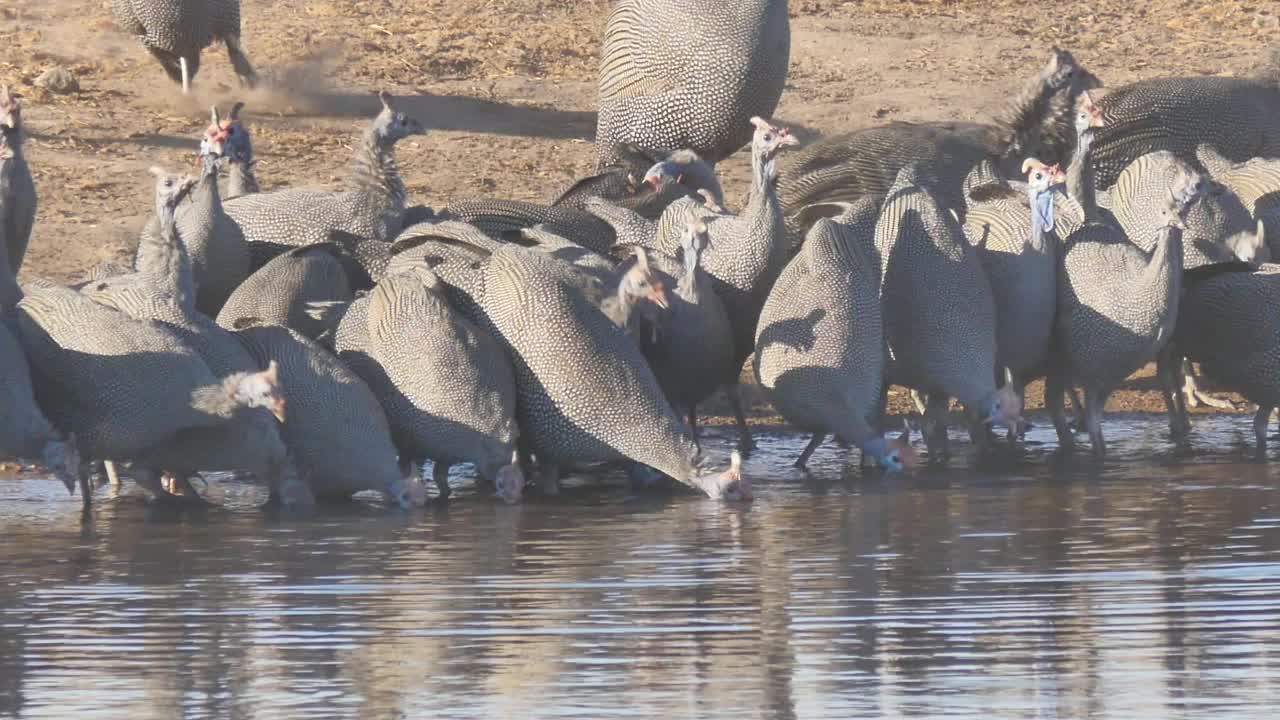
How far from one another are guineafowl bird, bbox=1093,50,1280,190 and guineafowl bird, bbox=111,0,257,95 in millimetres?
5540

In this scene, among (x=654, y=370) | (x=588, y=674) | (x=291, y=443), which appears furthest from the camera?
(x=654, y=370)

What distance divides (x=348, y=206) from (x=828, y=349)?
3.09m

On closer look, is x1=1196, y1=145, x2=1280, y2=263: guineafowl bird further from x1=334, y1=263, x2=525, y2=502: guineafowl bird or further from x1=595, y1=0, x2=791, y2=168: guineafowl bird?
x1=334, y1=263, x2=525, y2=502: guineafowl bird

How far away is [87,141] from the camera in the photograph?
15625 millimetres

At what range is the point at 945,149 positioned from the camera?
13922 millimetres

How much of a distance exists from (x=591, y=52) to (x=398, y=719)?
11.8 meters

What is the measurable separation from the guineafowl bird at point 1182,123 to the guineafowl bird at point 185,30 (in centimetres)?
554

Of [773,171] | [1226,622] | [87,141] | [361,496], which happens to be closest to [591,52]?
[87,141]

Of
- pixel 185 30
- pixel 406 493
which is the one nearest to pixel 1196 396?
pixel 406 493

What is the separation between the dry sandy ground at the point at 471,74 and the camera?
15461 mm

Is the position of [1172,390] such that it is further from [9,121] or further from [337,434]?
[9,121]

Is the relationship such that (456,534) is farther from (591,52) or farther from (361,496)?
(591,52)

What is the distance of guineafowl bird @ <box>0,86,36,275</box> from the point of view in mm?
12820

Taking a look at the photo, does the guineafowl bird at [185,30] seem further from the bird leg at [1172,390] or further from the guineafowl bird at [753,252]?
the bird leg at [1172,390]
